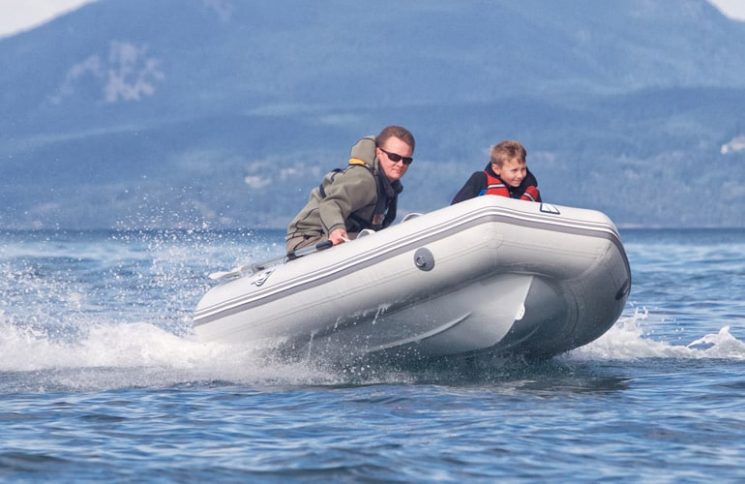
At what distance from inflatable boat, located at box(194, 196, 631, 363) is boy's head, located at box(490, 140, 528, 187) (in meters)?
0.26

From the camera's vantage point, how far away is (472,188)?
834 centimetres

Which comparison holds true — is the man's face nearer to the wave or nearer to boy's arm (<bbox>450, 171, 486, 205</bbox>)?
boy's arm (<bbox>450, 171, 486, 205</bbox>)

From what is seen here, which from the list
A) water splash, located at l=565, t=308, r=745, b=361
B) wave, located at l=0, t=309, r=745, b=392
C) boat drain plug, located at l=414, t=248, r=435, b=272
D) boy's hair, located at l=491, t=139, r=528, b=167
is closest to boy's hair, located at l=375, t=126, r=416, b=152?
boy's hair, located at l=491, t=139, r=528, b=167

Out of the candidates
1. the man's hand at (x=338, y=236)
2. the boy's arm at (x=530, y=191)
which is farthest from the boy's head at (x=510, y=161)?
the man's hand at (x=338, y=236)

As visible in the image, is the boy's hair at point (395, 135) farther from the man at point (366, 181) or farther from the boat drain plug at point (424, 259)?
the boat drain plug at point (424, 259)

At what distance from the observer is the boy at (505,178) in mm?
8070

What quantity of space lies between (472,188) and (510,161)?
0.37 metres

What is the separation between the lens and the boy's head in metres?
8.06

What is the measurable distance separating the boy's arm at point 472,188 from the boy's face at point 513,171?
0.18 m

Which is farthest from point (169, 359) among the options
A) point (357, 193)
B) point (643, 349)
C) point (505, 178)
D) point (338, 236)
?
point (643, 349)

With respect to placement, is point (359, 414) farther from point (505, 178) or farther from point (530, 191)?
point (530, 191)

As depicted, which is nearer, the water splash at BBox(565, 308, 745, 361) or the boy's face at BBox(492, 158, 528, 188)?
the boy's face at BBox(492, 158, 528, 188)

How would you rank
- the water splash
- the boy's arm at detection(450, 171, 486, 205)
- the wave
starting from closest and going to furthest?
the boy's arm at detection(450, 171, 486, 205), the wave, the water splash

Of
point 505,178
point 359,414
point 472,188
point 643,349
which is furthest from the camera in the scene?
point 643,349
